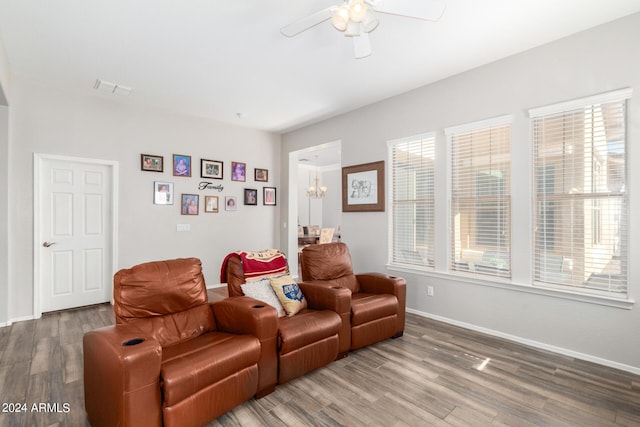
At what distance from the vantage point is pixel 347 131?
5.05 metres

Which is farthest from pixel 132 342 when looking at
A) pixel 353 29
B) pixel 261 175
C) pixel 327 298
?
pixel 261 175

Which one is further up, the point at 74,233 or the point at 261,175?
the point at 261,175

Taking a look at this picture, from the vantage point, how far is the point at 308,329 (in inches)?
99.5

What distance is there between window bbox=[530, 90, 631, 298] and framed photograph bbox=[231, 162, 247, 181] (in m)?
4.47

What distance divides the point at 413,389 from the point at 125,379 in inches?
75.4

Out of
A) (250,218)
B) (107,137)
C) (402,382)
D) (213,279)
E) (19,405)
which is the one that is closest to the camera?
A: (19,405)

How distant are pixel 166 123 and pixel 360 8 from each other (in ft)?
13.3

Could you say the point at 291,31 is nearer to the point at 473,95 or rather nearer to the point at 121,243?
the point at 473,95

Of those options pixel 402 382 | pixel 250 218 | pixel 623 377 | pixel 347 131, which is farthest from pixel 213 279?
pixel 623 377

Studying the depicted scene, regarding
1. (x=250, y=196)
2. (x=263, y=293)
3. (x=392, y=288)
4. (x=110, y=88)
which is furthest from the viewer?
(x=250, y=196)

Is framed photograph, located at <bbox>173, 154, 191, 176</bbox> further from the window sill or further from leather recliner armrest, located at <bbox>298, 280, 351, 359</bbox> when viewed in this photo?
the window sill

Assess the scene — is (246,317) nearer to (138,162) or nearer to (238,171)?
(138,162)

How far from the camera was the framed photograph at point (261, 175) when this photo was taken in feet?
20.1

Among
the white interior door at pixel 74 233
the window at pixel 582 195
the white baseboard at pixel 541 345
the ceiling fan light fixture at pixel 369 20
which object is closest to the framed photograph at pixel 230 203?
the white interior door at pixel 74 233
